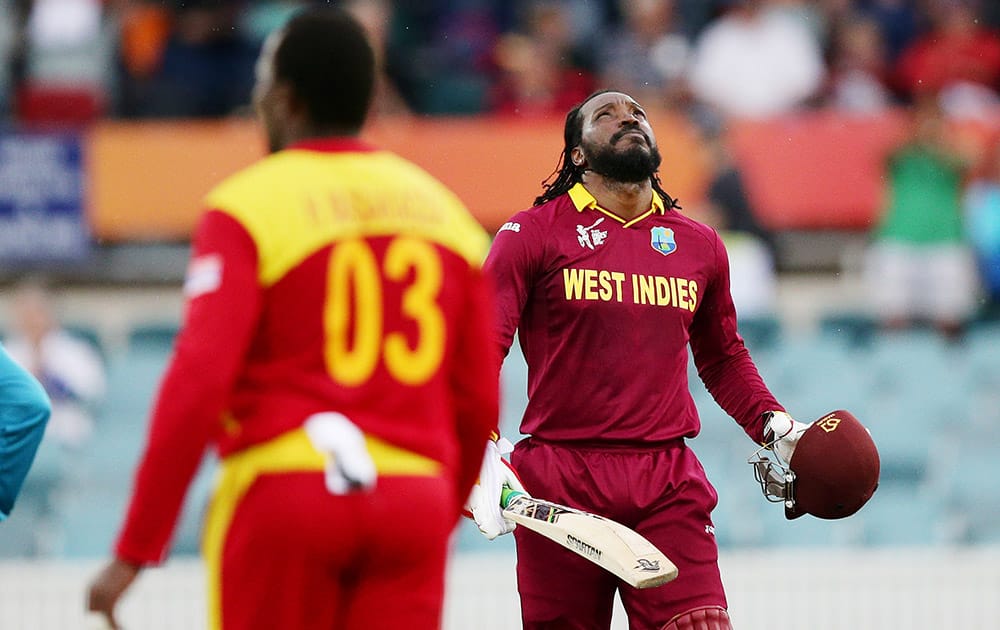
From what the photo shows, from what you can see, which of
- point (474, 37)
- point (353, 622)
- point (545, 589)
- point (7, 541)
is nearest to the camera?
point (353, 622)

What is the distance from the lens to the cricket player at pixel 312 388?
11.8 feet

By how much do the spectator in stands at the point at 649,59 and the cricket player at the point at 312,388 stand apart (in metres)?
9.09

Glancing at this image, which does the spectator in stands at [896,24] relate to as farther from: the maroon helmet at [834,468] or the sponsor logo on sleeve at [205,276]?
the sponsor logo on sleeve at [205,276]

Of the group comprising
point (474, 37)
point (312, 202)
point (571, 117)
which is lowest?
point (312, 202)

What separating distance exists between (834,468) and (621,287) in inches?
33.9

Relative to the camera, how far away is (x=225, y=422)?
3738 mm

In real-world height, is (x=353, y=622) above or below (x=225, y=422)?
below

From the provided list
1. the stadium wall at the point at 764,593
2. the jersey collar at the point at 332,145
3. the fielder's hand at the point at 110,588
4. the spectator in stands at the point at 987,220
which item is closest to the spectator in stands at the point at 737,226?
the spectator in stands at the point at 987,220

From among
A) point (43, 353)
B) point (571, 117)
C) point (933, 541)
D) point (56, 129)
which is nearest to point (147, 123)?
point (56, 129)

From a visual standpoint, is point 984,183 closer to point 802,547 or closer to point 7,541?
point 802,547

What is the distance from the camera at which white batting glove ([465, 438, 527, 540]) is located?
523cm

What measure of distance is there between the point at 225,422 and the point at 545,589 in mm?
1963

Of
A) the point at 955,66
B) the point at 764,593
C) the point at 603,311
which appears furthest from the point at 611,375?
the point at 955,66

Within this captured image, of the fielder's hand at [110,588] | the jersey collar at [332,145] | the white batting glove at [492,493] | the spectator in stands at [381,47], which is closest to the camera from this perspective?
the fielder's hand at [110,588]
